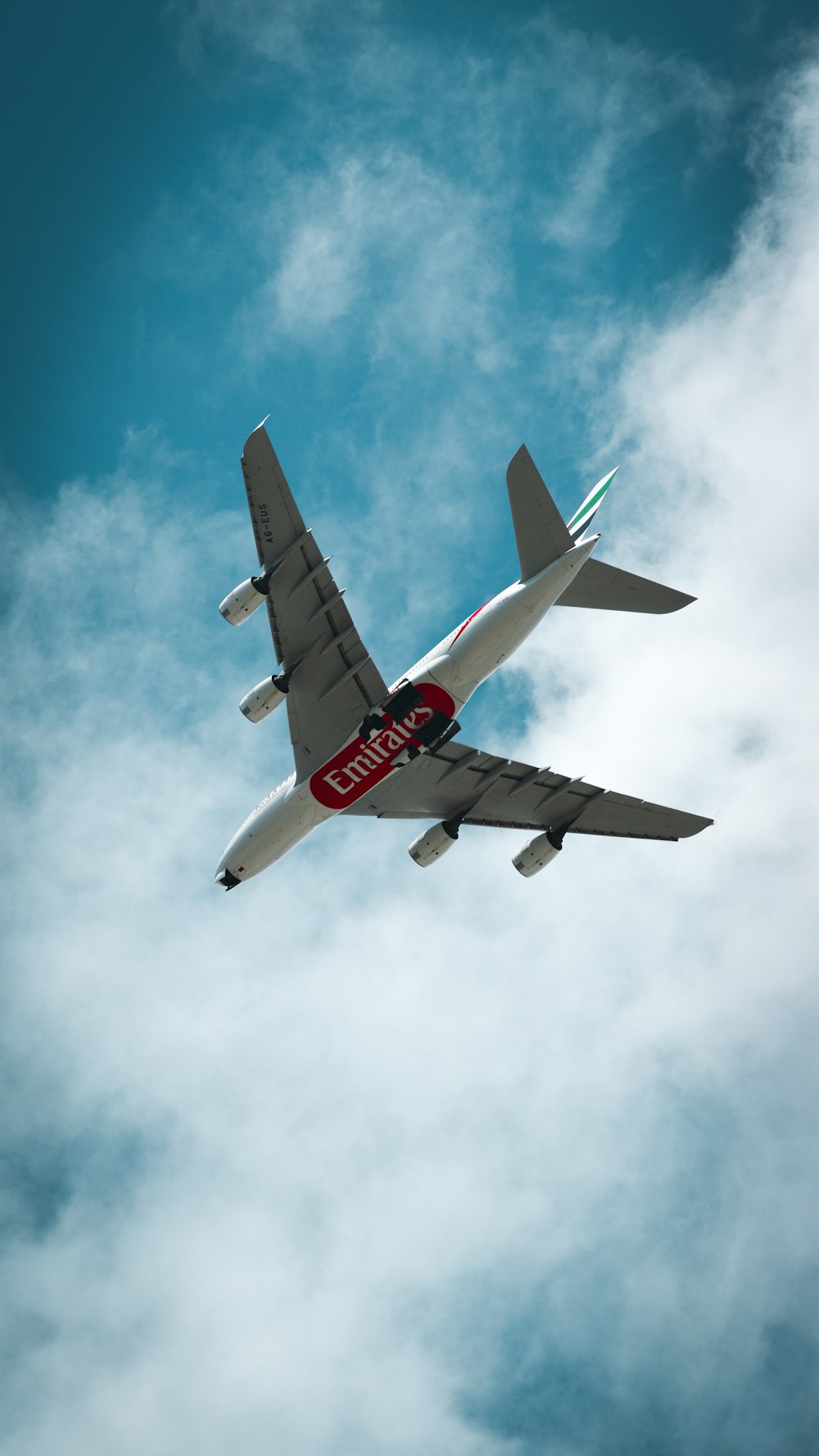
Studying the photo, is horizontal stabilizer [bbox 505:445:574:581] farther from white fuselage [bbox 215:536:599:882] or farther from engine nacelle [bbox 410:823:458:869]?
engine nacelle [bbox 410:823:458:869]

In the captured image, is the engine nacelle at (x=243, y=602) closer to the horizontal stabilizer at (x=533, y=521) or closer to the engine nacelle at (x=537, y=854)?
the horizontal stabilizer at (x=533, y=521)

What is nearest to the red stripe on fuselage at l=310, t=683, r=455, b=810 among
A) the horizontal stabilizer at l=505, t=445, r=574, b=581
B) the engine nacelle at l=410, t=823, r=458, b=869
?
the engine nacelle at l=410, t=823, r=458, b=869

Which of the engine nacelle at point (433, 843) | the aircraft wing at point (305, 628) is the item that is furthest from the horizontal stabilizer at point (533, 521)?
the engine nacelle at point (433, 843)

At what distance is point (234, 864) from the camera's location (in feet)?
121

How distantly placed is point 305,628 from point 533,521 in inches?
266

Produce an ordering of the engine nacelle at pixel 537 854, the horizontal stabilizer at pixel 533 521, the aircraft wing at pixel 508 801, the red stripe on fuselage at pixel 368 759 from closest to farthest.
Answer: the horizontal stabilizer at pixel 533 521 → the red stripe on fuselage at pixel 368 759 → the aircraft wing at pixel 508 801 → the engine nacelle at pixel 537 854

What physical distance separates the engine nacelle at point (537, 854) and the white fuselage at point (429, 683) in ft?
16.4

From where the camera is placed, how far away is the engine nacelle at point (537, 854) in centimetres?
3988

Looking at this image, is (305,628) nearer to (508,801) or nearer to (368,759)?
(368,759)

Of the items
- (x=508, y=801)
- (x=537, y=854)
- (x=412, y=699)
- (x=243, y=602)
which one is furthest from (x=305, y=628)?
(x=537, y=854)

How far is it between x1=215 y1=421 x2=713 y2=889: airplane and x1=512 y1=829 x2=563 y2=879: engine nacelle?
45mm

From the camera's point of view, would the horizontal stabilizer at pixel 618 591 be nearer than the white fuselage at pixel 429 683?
No

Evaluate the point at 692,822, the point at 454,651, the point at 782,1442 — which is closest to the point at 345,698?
the point at 454,651

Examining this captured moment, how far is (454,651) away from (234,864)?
31.1 feet
